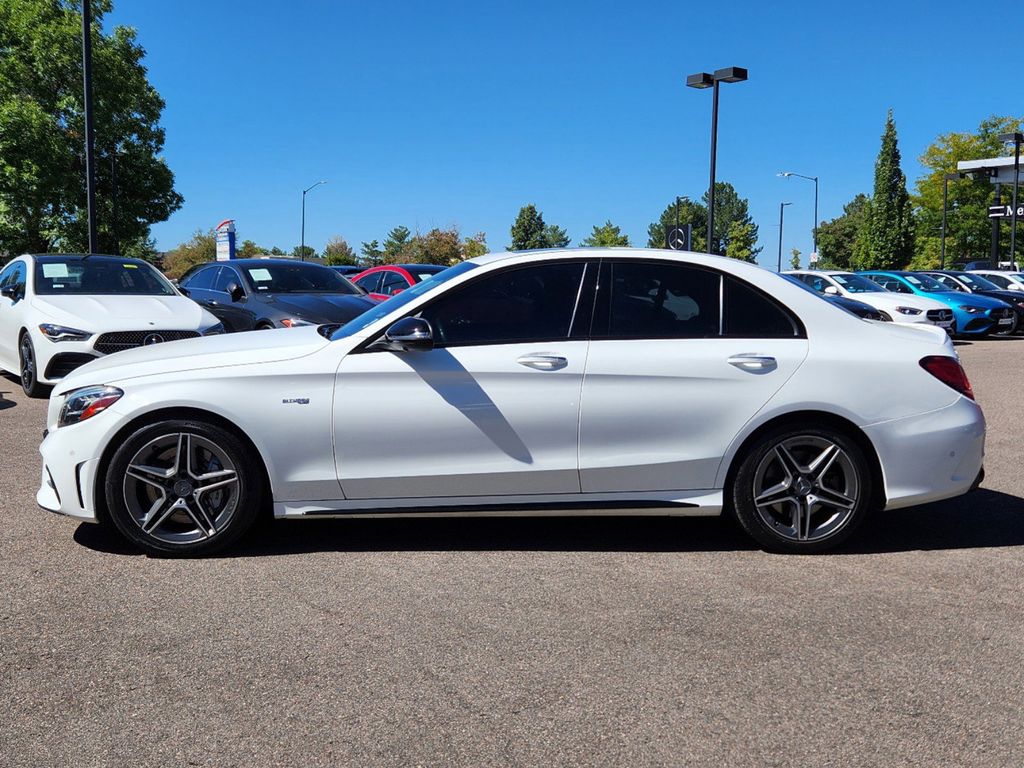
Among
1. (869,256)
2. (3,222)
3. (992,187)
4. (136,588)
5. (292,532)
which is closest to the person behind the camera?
(136,588)

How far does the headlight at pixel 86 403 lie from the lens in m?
4.87

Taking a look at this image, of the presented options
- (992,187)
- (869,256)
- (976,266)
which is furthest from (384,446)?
(869,256)

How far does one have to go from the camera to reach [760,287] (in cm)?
515

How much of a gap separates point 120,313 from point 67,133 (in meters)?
34.5

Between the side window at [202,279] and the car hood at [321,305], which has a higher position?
the side window at [202,279]

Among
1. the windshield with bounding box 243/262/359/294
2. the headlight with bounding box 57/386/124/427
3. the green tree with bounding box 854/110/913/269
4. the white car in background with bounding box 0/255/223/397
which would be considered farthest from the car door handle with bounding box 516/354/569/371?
the green tree with bounding box 854/110/913/269

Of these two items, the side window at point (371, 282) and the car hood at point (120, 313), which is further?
the side window at point (371, 282)

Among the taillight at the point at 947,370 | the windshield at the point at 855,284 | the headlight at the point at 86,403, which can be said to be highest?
the windshield at the point at 855,284

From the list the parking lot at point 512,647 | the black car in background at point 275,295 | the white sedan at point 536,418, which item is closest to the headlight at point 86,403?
the white sedan at point 536,418

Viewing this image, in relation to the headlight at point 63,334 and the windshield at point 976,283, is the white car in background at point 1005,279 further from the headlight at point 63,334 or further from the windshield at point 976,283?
the headlight at point 63,334

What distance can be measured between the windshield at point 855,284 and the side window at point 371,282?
10.00m

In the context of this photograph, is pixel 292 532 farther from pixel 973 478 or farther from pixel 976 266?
pixel 976 266

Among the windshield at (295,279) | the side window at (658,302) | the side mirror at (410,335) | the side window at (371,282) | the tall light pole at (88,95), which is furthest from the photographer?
the tall light pole at (88,95)

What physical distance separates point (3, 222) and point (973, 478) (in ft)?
136
